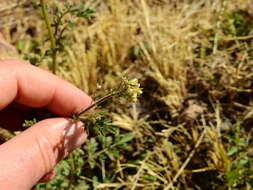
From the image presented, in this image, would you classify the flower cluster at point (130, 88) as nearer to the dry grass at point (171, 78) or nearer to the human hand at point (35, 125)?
the human hand at point (35, 125)

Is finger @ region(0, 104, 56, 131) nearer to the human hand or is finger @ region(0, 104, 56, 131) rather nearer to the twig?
the human hand

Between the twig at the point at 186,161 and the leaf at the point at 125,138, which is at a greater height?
the leaf at the point at 125,138

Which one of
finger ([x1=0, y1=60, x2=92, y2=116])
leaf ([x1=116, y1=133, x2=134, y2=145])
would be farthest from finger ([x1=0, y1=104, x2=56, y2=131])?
leaf ([x1=116, y1=133, x2=134, y2=145])

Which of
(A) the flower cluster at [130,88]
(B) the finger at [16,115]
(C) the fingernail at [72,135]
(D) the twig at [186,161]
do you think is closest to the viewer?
(A) the flower cluster at [130,88]

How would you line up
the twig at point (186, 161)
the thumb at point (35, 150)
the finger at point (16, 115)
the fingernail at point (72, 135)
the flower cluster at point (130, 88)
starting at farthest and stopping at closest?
the twig at point (186, 161) < the finger at point (16, 115) < the fingernail at point (72, 135) < the thumb at point (35, 150) < the flower cluster at point (130, 88)

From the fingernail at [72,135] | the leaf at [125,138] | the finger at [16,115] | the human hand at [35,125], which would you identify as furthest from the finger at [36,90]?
the leaf at [125,138]

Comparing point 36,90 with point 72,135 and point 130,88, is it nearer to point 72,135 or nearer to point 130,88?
point 72,135
